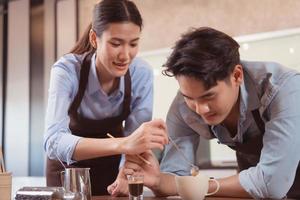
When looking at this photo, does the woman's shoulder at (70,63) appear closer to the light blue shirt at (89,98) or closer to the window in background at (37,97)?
the light blue shirt at (89,98)

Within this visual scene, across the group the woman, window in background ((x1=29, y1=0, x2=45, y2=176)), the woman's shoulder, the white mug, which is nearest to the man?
the white mug

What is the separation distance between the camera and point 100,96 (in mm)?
1822

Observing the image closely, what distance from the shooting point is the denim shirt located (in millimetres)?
1336

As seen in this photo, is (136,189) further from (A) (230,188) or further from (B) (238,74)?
(B) (238,74)

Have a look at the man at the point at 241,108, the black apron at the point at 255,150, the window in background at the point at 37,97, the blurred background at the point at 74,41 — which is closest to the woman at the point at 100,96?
the man at the point at 241,108

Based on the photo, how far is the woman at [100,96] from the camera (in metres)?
1.63

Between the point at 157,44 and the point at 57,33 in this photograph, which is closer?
the point at 157,44

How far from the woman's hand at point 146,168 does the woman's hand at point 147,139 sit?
0.20 feet

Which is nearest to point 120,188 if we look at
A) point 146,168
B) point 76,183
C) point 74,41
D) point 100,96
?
point 146,168

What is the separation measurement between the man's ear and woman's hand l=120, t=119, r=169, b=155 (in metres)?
0.28

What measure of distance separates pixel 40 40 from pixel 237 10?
1.77 metres

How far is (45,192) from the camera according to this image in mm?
1250

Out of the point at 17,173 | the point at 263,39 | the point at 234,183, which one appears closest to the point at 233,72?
the point at 234,183

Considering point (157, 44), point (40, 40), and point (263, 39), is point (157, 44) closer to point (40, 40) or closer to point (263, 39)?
point (263, 39)
